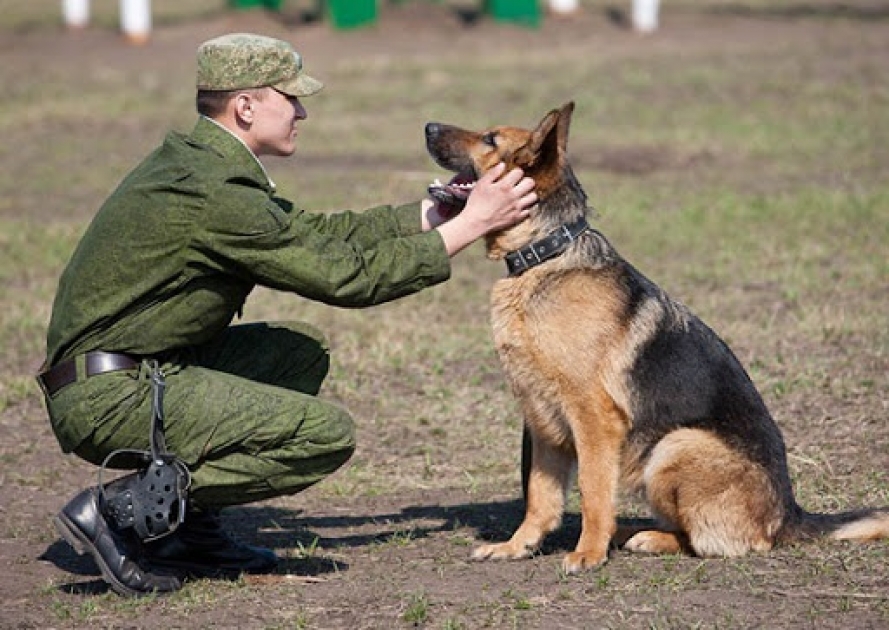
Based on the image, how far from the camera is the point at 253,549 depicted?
568 centimetres

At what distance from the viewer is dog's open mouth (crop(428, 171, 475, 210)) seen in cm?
553

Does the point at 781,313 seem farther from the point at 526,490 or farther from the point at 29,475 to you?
the point at 29,475

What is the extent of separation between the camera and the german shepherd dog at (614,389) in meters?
5.40

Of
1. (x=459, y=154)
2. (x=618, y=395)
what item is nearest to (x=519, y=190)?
(x=459, y=154)

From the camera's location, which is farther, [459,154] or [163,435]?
[459,154]

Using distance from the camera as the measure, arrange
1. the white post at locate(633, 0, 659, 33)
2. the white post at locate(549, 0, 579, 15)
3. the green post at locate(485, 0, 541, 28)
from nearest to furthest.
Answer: the white post at locate(633, 0, 659, 33) → the green post at locate(485, 0, 541, 28) → the white post at locate(549, 0, 579, 15)

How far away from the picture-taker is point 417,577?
17.8 ft

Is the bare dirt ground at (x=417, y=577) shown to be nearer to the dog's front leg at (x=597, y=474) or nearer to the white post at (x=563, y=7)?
the dog's front leg at (x=597, y=474)

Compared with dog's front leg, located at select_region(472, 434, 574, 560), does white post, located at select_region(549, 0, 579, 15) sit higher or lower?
lower

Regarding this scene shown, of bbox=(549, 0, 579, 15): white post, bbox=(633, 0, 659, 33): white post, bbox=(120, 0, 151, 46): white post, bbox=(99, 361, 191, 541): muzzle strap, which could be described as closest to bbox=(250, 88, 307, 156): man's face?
bbox=(99, 361, 191, 541): muzzle strap

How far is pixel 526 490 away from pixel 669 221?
6035mm

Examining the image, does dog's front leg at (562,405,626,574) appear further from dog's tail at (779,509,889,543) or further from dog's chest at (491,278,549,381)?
dog's tail at (779,509,889,543)

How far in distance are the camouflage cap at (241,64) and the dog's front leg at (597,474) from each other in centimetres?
150

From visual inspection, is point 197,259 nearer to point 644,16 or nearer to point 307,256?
point 307,256
